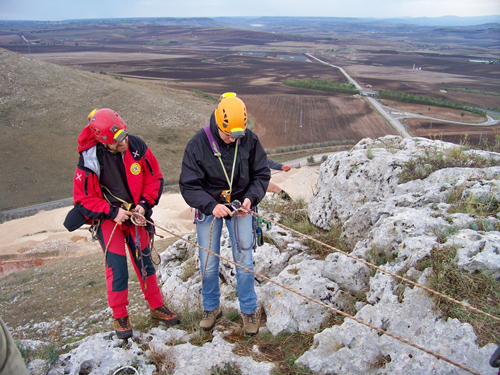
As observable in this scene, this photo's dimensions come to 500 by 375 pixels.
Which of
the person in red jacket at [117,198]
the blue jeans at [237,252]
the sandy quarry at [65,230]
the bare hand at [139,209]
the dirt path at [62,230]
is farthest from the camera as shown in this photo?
the sandy quarry at [65,230]

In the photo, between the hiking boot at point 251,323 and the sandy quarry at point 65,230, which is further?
the sandy quarry at point 65,230

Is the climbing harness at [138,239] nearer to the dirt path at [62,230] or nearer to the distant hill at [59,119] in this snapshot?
the dirt path at [62,230]

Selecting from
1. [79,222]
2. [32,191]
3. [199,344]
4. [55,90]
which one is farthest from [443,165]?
[55,90]

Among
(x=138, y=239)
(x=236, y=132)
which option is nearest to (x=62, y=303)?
(x=138, y=239)

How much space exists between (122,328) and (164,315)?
53 cm

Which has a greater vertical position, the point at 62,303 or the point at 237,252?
the point at 237,252

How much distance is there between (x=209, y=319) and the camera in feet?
13.2

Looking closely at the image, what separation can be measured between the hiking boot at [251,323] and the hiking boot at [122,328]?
1.28 metres

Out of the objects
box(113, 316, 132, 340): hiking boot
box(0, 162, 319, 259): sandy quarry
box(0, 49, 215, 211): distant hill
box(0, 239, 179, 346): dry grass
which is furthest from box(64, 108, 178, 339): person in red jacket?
box(0, 49, 215, 211): distant hill

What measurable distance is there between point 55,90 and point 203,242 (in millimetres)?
43832

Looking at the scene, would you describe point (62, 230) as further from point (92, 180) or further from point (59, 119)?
point (59, 119)

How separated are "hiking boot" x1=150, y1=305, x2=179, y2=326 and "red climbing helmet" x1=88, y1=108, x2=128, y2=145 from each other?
211cm

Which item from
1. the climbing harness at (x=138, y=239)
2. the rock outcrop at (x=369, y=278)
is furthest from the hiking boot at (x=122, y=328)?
the climbing harness at (x=138, y=239)

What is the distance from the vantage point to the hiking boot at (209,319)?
3.96 m
